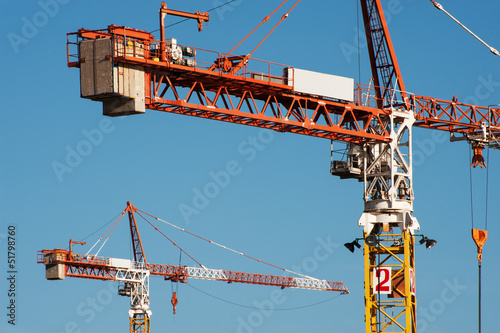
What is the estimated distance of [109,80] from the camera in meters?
74.7

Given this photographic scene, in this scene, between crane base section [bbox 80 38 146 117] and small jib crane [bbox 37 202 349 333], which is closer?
crane base section [bbox 80 38 146 117]

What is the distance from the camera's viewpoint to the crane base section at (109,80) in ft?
245

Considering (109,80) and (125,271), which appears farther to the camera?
(125,271)

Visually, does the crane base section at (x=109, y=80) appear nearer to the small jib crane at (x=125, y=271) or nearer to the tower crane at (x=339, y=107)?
the tower crane at (x=339, y=107)

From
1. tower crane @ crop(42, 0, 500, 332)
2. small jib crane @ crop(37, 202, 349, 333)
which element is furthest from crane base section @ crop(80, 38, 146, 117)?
small jib crane @ crop(37, 202, 349, 333)

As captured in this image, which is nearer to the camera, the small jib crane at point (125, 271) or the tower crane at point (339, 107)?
the tower crane at point (339, 107)

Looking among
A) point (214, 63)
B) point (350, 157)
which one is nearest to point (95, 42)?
point (214, 63)

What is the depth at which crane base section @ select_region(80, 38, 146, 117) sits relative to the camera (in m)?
74.8

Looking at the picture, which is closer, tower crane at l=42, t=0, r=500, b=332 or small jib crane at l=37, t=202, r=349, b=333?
tower crane at l=42, t=0, r=500, b=332

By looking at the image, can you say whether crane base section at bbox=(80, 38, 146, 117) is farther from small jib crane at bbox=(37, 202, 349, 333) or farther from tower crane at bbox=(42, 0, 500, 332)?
small jib crane at bbox=(37, 202, 349, 333)

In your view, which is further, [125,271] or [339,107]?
[125,271]

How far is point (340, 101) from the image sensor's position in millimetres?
87000

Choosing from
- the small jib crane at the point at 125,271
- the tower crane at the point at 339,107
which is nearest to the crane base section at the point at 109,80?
the tower crane at the point at 339,107

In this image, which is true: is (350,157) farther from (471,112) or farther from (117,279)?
(117,279)
